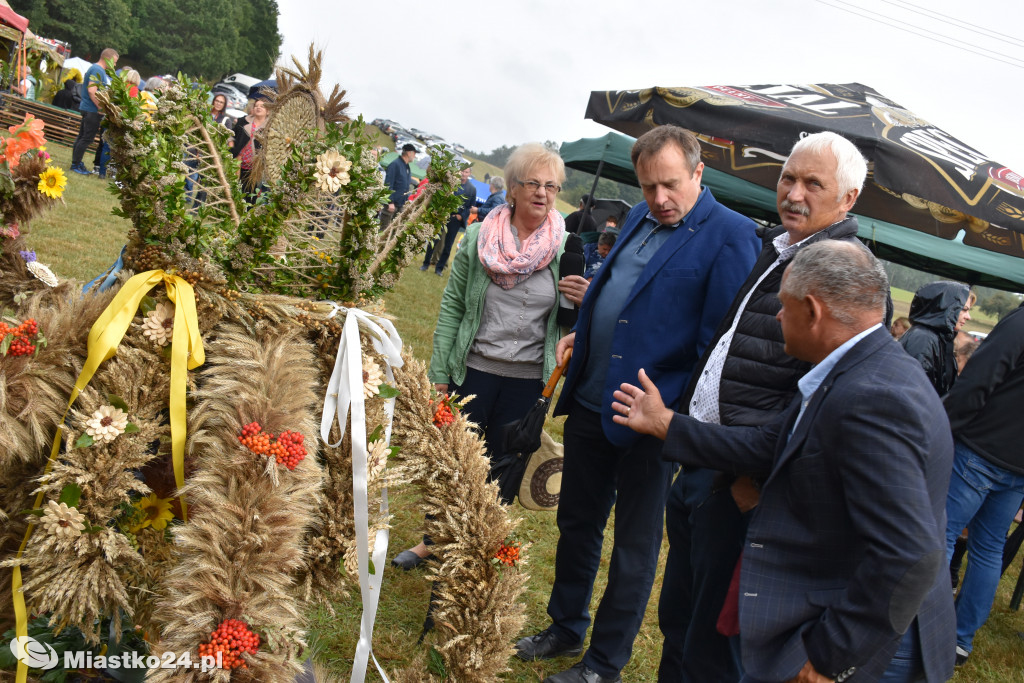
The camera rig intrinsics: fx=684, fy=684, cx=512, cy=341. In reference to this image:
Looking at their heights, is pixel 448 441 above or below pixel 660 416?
below

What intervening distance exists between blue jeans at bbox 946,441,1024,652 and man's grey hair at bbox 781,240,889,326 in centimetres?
286

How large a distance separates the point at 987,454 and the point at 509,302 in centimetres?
287

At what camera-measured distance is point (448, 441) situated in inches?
88.8

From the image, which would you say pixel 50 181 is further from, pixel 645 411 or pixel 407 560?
pixel 407 560

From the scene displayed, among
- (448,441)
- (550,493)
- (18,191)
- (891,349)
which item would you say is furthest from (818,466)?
(18,191)

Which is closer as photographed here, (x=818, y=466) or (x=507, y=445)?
(x=818, y=466)

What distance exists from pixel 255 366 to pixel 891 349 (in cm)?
162

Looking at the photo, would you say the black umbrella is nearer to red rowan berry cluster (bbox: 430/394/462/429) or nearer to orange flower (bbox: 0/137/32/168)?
red rowan berry cluster (bbox: 430/394/462/429)

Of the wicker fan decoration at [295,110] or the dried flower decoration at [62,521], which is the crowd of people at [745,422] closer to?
the wicker fan decoration at [295,110]

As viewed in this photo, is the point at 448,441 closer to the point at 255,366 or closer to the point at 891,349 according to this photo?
the point at 255,366

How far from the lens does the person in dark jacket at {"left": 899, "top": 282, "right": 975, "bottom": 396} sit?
441cm

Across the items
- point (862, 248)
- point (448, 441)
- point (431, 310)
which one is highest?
point (862, 248)

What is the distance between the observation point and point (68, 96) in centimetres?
1844

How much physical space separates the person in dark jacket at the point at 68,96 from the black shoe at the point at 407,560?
19924 millimetres
